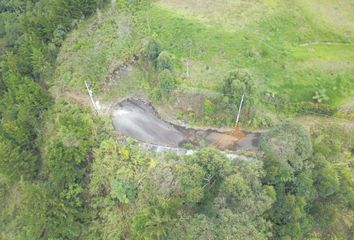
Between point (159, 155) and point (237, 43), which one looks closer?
point (159, 155)

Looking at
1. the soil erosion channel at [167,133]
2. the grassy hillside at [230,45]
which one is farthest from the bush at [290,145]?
the grassy hillside at [230,45]

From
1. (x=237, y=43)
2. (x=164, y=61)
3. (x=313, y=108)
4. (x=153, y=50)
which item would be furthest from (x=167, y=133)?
(x=313, y=108)

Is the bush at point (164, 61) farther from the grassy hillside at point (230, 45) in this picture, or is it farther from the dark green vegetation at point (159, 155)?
the grassy hillside at point (230, 45)

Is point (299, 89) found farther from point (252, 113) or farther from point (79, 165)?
point (79, 165)

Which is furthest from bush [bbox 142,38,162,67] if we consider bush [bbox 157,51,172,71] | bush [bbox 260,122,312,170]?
bush [bbox 260,122,312,170]

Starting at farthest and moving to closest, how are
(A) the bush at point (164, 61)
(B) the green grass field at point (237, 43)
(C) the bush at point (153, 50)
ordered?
(B) the green grass field at point (237, 43), (C) the bush at point (153, 50), (A) the bush at point (164, 61)

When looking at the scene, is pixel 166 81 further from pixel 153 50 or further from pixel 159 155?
pixel 159 155
